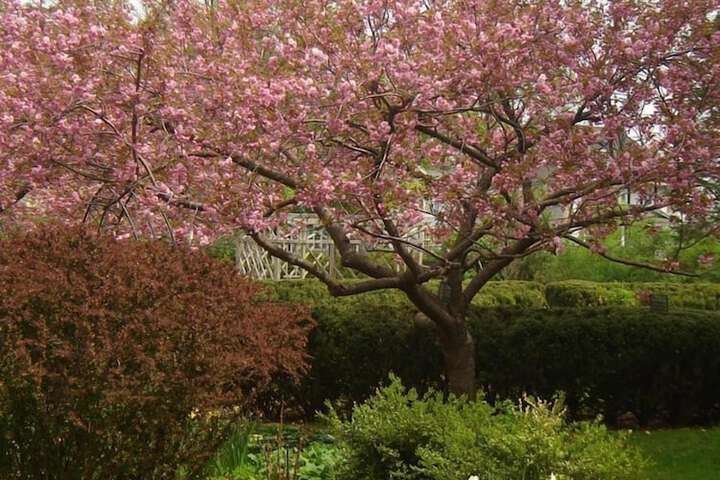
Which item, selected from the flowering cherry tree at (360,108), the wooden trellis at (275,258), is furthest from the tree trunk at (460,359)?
the wooden trellis at (275,258)

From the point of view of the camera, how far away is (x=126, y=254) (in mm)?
4695

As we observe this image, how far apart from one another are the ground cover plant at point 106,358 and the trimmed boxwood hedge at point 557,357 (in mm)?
3662

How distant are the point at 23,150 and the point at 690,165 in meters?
4.51

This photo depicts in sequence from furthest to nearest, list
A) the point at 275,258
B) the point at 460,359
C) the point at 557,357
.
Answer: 1. the point at 275,258
2. the point at 557,357
3. the point at 460,359

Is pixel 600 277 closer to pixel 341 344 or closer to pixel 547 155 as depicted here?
pixel 341 344

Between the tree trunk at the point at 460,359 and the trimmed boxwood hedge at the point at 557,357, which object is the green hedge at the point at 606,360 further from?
the tree trunk at the point at 460,359

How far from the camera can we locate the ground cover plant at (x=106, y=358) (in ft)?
13.9

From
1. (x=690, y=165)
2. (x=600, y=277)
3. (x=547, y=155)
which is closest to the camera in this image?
(x=690, y=165)

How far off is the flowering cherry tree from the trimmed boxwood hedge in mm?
1411

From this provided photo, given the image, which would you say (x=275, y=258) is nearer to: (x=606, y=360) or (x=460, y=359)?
(x=606, y=360)

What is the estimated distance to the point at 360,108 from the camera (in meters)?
6.35

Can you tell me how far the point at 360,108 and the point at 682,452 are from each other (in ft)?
12.3

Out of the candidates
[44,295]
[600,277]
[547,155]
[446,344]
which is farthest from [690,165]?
[600,277]

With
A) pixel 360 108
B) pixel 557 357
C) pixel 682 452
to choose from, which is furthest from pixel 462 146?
pixel 682 452
